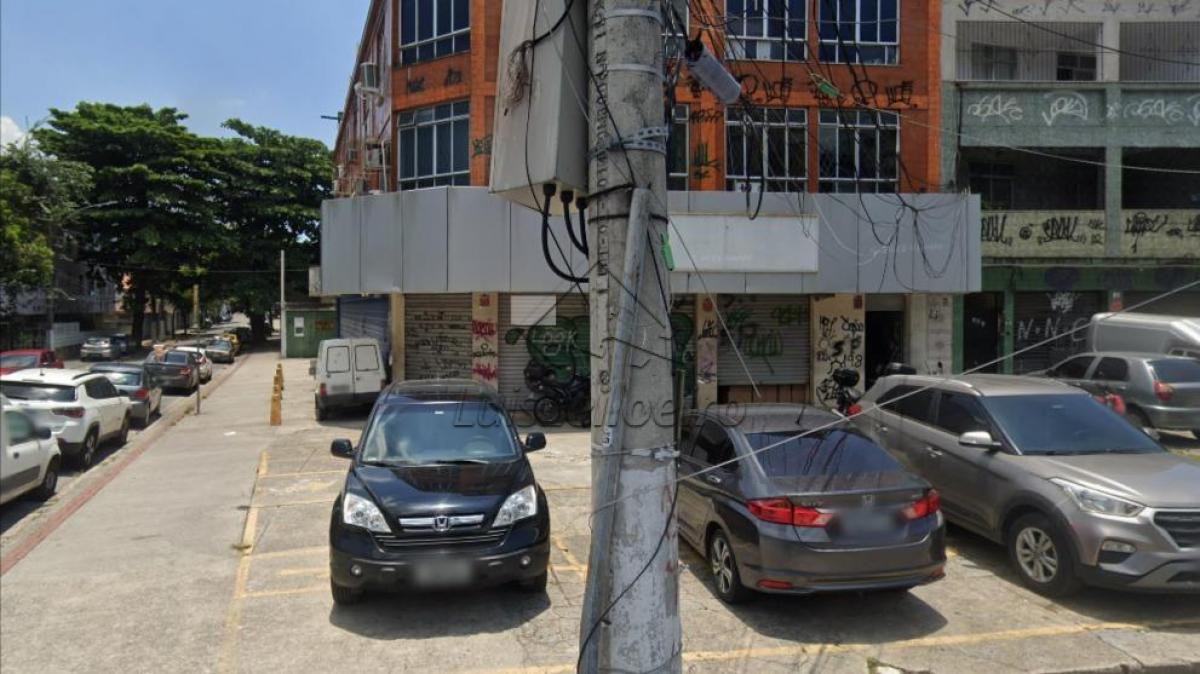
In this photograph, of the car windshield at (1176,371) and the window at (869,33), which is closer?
the car windshield at (1176,371)

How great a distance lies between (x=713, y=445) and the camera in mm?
6855

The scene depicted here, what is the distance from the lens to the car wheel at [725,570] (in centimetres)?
589

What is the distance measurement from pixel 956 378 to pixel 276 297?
4891cm

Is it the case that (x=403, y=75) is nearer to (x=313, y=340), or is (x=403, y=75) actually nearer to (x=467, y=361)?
(x=467, y=361)

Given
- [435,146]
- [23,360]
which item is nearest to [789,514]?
[435,146]

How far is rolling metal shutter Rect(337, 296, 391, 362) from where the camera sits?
2358 cm

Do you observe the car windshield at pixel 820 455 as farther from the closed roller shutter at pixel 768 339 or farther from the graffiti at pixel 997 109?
the graffiti at pixel 997 109

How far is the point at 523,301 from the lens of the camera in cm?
1841

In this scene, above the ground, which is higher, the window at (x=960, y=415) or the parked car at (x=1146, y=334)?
the parked car at (x=1146, y=334)

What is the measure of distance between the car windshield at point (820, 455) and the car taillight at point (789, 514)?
376 millimetres

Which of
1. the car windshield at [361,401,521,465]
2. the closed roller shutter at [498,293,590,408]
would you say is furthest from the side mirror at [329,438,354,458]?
the closed roller shutter at [498,293,590,408]

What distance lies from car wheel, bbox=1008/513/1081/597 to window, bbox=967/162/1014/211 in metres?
17.6

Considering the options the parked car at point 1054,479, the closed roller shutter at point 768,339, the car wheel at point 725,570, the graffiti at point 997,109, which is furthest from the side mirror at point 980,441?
the graffiti at point 997,109

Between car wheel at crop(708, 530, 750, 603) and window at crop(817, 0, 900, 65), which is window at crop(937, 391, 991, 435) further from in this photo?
window at crop(817, 0, 900, 65)
